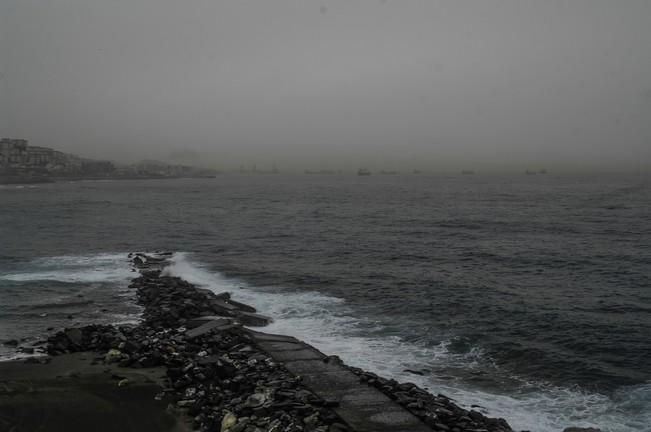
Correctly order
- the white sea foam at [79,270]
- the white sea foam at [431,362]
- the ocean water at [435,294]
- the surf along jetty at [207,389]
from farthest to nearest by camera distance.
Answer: the white sea foam at [79,270] < the ocean water at [435,294] < the white sea foam at [431,362] < the surf along jetty at [207,389]

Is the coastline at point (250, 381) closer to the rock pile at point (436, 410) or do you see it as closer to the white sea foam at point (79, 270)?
the rock pile at point (436, 410)

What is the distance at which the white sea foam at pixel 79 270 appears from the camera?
29.3 metres

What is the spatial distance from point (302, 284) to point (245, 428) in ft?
60.1

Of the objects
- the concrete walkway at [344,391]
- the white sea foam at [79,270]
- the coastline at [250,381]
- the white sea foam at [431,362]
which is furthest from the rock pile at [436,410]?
the white sea foam at [79,270]

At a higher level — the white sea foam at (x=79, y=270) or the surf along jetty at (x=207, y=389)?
the surf along jetty at (x=207, y=389)

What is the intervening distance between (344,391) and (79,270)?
81.8ft

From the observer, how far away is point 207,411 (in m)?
11.4

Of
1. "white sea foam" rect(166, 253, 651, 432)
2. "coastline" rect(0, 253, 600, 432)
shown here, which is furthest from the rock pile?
"white sea foam" rect(166, 253, 651, 432)

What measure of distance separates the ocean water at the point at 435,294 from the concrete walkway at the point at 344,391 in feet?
6.62

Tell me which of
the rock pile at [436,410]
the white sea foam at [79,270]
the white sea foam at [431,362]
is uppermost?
the rock pile at [436,410]

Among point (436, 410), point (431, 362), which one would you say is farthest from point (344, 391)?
point (431, 362)

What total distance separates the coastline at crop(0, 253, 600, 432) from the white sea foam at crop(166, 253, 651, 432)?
1231 mm

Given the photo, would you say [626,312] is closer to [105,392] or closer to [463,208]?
[105,392]

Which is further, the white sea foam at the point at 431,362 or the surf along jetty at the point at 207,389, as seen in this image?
the white sea foam at the point at 431,362
